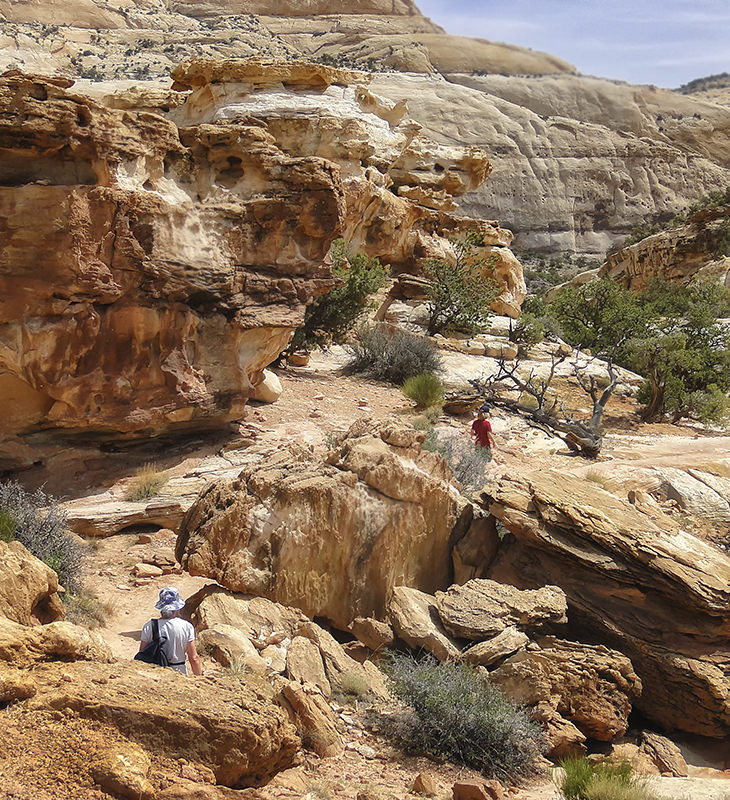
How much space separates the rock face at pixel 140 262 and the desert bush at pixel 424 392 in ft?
11.3

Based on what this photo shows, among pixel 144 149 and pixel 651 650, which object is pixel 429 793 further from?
pixel 144 149

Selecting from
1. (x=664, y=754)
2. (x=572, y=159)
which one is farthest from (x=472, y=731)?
(x=572, y=159)

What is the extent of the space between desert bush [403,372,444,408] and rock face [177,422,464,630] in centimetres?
626

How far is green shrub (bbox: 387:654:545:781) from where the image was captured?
177 inches

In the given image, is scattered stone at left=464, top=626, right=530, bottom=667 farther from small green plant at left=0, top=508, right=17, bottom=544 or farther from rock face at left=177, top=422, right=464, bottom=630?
small green plant at left=0, top=508, right=17, bottom=544

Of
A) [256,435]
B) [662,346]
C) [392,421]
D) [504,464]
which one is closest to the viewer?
[392,421]

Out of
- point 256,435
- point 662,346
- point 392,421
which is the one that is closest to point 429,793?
point 392,421

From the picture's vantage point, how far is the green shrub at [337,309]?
14562 millimetres

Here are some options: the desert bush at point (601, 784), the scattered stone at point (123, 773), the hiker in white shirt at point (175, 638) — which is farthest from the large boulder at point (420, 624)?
the scattered stone at point (123, 773)

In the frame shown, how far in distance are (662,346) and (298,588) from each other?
13617 mm

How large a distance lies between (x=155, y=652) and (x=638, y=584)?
413 centimetres

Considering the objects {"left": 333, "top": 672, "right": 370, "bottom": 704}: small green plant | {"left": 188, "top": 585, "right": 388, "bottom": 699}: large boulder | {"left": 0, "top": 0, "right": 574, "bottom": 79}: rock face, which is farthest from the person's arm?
{"left": 0, "top": 0, "right": 574, "bottom": 79}: rock face

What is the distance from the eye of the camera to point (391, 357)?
15.1 m

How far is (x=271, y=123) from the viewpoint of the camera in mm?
17734
